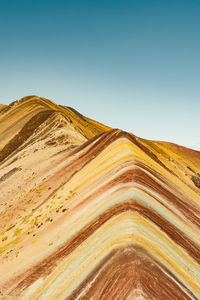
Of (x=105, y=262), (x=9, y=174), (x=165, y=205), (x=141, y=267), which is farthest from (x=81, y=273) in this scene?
(x=9, y=174)

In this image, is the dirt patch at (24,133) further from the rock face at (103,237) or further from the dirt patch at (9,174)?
the rock face at (103,237)

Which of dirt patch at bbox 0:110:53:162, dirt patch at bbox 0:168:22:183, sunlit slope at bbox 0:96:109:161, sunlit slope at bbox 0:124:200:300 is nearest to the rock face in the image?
sunlit slope at bbox 0:124:200:300

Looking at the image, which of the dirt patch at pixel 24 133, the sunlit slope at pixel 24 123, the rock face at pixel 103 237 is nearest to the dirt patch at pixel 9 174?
the rock face at pixel 103 237

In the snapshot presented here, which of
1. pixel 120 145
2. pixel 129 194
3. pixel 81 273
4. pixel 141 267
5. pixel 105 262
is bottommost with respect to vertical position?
pixel 81 273

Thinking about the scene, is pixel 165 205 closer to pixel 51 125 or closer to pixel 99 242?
pixel 99 242

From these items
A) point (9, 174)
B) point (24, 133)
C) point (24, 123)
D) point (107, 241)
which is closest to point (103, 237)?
point (107, 241)

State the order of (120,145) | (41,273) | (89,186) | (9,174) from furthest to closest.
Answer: (9,174)
(120,145)
(89,186)
(41,273)

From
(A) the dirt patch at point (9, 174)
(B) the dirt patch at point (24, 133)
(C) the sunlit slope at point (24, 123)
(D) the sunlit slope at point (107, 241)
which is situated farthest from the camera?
(C) the sunlit slope at point (24, 123)

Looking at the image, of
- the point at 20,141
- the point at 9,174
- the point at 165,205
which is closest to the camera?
the point at 165,205

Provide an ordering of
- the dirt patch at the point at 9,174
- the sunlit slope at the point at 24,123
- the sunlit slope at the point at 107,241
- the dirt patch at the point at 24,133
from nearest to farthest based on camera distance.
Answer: the sunlit slope at the point at 107,241 → the dirt patch at the point at 9,174 → the dirt patch at the point at 24,133 → the sunlit slope at the point at 24,123
